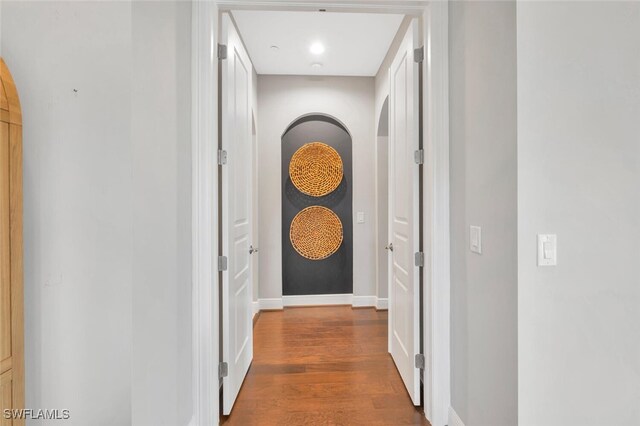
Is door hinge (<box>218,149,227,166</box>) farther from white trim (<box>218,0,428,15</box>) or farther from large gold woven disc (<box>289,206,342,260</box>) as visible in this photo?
A: large gold woven disc (<box>289,206,342,260</box>)

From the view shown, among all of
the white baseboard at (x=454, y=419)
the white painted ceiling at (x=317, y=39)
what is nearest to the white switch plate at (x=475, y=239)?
the white baseboard at (x=454, y=419)

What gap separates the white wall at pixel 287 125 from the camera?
3.88 meters

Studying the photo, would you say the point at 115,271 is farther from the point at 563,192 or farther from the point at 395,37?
the point at 395,37

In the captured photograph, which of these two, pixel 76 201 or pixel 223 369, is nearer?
pixel 76 201

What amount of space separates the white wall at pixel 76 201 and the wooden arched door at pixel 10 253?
4.1 inches

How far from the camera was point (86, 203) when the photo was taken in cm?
114

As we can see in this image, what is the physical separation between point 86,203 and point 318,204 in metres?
3.10

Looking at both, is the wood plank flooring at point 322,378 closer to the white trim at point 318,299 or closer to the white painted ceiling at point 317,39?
the white trim at point 318,299

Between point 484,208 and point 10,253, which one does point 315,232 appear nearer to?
point 484,208

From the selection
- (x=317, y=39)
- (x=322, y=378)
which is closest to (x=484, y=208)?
(x=322, y=378)

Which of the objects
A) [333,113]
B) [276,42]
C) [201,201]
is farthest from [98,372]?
[333,113]

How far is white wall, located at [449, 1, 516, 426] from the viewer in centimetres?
127

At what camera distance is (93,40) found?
113 centimetres

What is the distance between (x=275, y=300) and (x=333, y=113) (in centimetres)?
232
